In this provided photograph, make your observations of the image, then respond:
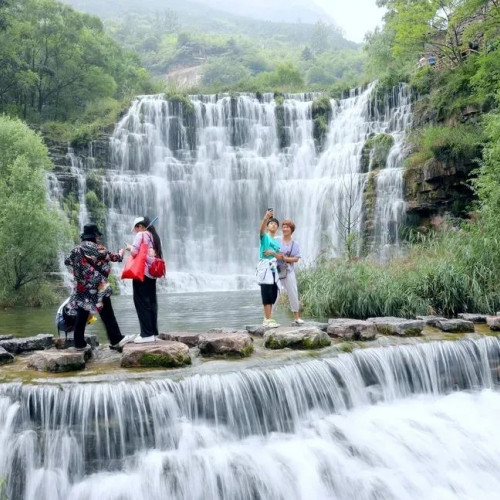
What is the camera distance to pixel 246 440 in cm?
615

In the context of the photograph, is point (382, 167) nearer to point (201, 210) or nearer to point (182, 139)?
point (201, 210)

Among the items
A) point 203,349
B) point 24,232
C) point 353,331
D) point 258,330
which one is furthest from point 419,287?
point 24,232

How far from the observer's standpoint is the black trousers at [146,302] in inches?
278

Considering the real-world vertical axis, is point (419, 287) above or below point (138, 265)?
below

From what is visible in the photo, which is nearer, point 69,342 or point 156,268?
point 156,268

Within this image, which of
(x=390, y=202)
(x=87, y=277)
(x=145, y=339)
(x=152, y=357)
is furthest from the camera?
(x=390, y=202)

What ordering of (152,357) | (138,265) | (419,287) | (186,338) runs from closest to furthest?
1. (152,357)
2. (138,265)
3. (186,338)
4. (419,287)

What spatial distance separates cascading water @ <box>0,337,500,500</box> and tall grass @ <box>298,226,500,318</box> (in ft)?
A: 14.6

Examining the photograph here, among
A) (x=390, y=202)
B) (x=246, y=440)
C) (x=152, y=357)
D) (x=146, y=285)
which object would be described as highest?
(x=390, y=202)

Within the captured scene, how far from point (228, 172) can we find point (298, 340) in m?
26.3

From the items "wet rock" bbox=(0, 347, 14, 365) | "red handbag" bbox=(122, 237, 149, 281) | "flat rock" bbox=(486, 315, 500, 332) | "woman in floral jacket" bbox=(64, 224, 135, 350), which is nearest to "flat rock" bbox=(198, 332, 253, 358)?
"red handbag" bbox=(122, 237, 149, 281)

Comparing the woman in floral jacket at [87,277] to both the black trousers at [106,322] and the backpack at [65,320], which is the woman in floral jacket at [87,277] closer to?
the black trousers at [106,322]

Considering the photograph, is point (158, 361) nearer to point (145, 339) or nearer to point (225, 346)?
point (145, 339)

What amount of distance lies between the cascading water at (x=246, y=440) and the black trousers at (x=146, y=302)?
1.27 m
